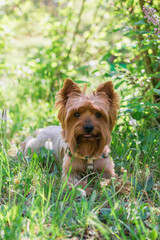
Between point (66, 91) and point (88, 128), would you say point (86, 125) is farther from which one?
point (66, 91)

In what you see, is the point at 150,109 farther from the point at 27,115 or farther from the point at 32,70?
the point at 32,70

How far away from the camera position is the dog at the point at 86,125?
3.13 metres

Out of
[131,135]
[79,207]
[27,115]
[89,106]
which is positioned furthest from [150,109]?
[27,115]

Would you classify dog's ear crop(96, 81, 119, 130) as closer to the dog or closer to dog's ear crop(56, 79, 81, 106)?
the dog

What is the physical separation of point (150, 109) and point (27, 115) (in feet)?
9.75

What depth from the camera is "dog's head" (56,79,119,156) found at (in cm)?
312

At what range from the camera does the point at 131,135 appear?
4191 mm

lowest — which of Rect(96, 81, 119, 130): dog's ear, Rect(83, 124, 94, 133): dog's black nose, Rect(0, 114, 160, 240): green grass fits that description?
Rect(0, 114, 160, 240): green grass

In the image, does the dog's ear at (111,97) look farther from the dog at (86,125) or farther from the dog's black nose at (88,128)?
the dog's black nose at (88,128)

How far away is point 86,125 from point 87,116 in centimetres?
11

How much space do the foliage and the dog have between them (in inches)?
10.4

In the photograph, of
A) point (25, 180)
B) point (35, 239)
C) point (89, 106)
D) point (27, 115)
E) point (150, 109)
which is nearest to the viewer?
point (35, 239)

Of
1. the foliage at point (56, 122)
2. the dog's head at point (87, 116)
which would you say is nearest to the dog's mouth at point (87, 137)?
the dog's head at point (87, 116)

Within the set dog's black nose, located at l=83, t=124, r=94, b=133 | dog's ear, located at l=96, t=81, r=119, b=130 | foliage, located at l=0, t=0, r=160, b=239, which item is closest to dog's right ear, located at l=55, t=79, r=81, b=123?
dog's ear, located at l=96, t=81, r=119, b=130
